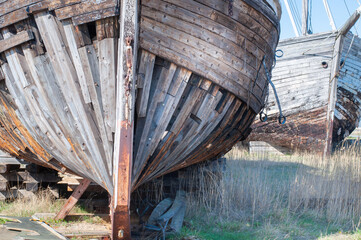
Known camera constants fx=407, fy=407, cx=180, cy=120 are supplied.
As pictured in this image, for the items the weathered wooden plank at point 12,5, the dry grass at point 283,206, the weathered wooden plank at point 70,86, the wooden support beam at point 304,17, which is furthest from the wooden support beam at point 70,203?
the wooden support beam at point 304,17

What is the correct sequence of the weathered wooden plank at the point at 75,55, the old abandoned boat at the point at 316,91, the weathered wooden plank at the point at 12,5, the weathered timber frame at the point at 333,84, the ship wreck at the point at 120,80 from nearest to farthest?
the ship wreck at the point at 120,80, the weathered wooden plank at the point at 75,55, the weathered wooden plank at the point at 12,5, the weathered timber frame at the point at 333,84, the old abandoned boat at the point at 316,91

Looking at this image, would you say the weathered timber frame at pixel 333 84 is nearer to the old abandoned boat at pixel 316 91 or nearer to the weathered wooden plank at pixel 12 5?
the old abandoned boat at pixel 316 91

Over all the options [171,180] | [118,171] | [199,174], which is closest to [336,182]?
[199,174]

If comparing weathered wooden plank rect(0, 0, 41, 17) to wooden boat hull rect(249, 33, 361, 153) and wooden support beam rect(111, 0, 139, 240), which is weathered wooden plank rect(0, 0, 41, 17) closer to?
wooden support beam rect(111, 0, 139, 240)

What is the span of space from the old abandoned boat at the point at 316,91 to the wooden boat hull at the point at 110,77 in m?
6.78

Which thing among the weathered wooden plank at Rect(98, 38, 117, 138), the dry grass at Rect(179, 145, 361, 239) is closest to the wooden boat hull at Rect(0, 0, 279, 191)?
the weathered wooden plank at Rect(98, 38, 117, 138)

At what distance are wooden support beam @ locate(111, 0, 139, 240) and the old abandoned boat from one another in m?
8.16

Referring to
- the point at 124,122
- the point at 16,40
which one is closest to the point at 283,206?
the point at 124,122

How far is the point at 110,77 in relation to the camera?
11.4 ft

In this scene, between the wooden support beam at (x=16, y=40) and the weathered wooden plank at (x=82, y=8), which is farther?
the wooden support beam at (x=16, y=40)

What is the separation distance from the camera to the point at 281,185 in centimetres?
668

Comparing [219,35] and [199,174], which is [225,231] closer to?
Result: [199,174]

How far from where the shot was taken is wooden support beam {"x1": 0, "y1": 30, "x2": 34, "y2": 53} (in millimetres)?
3762

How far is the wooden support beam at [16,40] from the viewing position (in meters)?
3.76
